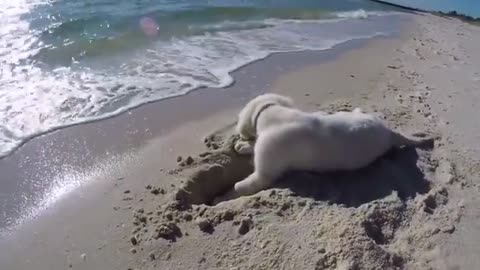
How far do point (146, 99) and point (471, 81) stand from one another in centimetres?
350

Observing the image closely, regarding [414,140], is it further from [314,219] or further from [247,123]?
[314,219]

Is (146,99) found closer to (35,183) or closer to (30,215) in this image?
(35,183)

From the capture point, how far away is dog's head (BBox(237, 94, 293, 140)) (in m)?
4.23

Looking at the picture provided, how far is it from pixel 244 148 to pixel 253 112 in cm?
30

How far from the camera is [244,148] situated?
442 cm

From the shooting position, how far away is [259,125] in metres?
4.17

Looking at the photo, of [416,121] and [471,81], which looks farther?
[471,81]

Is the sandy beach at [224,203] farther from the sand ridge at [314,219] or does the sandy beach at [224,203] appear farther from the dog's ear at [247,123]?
the dog's ear at [247,123]

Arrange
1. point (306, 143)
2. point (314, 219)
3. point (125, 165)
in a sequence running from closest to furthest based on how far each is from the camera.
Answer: point (314, 219) < point (306, 143) < point (125, 165)

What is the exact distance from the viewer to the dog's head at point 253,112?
4234 mm

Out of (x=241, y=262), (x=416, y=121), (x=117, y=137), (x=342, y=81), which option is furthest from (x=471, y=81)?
(x=241, y=262)

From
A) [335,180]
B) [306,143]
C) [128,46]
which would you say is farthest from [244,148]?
[128,46]

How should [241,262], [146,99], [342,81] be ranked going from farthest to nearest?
[342,81] → [146,99] → [241,262]

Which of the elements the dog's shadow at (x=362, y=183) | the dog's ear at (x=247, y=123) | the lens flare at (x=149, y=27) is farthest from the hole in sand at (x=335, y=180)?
the lens flare at (x=149, y=27)
